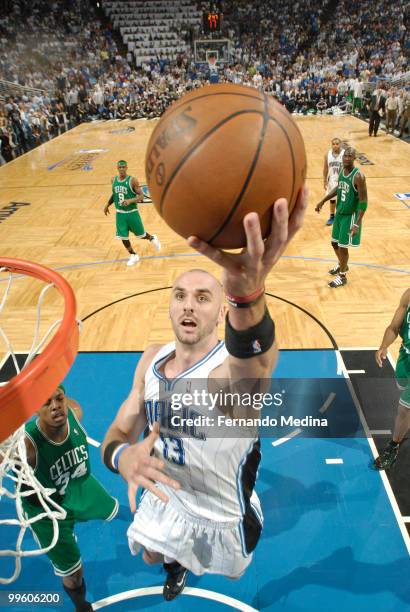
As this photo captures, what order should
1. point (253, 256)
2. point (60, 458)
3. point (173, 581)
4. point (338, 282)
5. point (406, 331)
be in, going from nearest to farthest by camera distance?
point (253, 256), point (60, 458), point (173, 581), point (406, 331), point (338, 282)

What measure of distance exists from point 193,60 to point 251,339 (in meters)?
28.2

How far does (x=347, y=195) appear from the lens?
5758mm

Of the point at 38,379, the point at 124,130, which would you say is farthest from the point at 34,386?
the point at 124,130

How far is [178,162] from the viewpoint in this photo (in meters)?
1.54

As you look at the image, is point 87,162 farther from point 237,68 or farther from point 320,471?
point 237,68

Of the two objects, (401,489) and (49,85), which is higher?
(49,85)

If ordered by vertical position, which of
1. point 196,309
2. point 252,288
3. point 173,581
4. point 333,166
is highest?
point 252,288

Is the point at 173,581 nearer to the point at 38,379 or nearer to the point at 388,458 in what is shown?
the point at 38,379

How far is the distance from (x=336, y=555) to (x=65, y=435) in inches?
74.4

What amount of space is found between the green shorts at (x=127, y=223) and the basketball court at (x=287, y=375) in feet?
1.40

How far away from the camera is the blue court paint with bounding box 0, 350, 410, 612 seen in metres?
2.79

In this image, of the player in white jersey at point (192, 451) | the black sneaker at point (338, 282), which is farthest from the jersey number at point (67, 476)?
the black sneaker at point (338, 282)

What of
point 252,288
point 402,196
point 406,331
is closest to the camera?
point 252,288

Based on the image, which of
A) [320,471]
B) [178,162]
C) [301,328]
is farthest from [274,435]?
[178,162]
